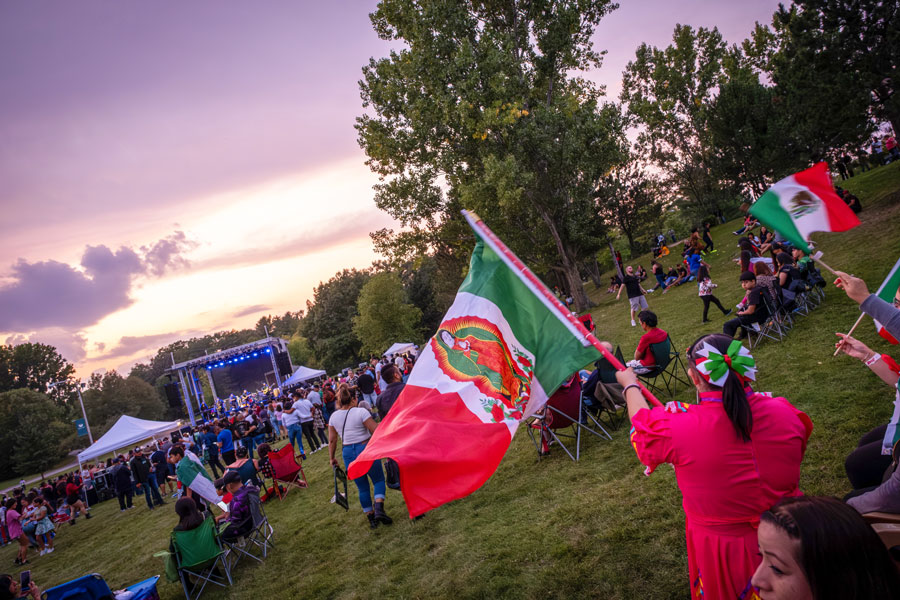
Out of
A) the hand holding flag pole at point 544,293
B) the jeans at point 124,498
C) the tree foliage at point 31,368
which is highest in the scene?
Answer: the tree foliage at point 31,368

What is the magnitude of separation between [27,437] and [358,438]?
60.3 meters

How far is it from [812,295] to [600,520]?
9.04m

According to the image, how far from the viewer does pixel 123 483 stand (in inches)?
613

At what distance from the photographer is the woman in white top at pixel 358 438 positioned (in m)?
6.68

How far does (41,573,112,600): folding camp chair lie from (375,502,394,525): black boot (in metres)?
3.37

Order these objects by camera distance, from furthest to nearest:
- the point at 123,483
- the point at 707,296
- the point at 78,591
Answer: the point at 123,483 < the point at 707,296 < the point at 78,591

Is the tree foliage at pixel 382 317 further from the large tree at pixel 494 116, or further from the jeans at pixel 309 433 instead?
the jeans at pixel 309 433

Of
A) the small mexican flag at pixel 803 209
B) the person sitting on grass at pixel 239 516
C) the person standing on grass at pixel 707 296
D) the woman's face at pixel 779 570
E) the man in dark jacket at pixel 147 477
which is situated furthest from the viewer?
the man in dark jacket at pixel 147 477

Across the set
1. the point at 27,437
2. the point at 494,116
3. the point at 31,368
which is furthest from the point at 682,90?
the point at 31,368

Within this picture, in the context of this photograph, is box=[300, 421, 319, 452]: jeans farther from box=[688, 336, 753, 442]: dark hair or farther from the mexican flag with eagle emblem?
box=[688, 336, 753, 442]: dark hair

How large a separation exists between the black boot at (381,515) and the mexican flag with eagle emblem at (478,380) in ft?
12.5

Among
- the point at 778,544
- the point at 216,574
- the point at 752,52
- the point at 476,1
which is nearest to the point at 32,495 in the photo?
the point at 216,574

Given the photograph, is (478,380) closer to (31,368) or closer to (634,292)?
(634,292)

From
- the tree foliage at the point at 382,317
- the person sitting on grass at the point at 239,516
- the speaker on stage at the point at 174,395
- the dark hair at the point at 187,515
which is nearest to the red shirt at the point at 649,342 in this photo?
the person sitting on grass at the point at 239,516
